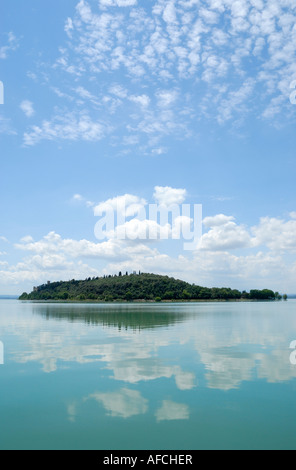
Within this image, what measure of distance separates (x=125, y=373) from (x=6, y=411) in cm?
810

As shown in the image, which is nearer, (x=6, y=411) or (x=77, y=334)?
(x=6, y=411)

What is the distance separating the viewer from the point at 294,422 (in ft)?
48.1

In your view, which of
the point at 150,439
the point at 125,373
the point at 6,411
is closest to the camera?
the point at 150,439

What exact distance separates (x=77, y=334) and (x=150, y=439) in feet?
102

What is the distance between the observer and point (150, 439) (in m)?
12.8
